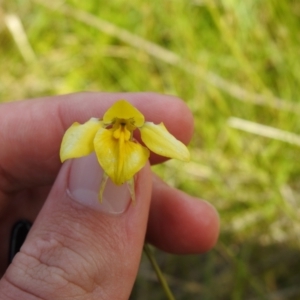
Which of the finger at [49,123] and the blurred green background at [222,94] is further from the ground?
the blurred green background at [222,94]

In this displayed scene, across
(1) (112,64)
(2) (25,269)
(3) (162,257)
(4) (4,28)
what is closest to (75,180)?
(2) (25,269)

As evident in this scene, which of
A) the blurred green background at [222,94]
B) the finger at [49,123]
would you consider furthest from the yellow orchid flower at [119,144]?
the blurred green background at [222,94]

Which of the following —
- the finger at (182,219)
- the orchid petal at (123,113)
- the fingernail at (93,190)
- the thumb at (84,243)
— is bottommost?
the thumb at (84,243)

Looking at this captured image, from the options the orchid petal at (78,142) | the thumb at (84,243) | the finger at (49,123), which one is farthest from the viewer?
the finger at (49,123)

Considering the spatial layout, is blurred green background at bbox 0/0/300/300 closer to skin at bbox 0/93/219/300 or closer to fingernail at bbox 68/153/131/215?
skin at bbox 0/93/219/300

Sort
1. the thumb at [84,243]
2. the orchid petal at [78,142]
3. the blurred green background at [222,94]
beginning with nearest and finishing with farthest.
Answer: the orchid petal at [78,142], the thumb at [84,243], the blurred green background at [222,94]

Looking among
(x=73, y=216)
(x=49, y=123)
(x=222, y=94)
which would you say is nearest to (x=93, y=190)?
(x=73, y=216)

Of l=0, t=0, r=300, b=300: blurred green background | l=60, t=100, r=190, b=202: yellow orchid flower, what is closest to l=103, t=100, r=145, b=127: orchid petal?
Result: l=60, t=100, r=190, b=202: yellow orchid flower

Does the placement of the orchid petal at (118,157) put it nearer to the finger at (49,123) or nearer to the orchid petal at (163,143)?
the orchid petal at (163,143)
